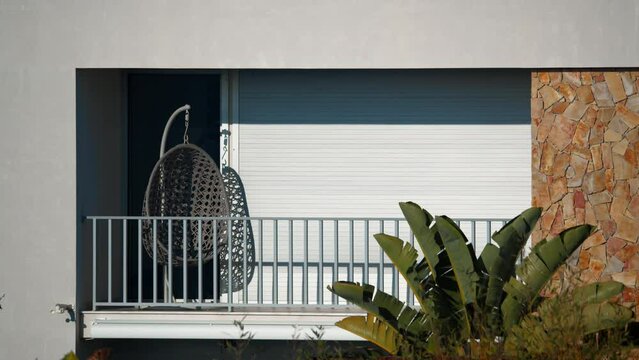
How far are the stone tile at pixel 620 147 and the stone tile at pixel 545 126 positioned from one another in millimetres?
663

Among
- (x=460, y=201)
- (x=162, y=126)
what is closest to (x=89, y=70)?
(x=162, y=126)

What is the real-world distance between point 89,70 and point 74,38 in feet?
1.55

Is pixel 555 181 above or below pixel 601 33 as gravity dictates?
below

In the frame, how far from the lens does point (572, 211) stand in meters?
11.9

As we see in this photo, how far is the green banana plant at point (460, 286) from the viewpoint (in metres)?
10.1

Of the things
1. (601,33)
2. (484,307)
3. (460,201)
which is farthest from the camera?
(460,201)

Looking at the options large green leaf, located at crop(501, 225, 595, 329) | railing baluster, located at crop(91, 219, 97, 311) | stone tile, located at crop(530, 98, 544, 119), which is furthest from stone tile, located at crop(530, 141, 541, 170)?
railing baluster, located at crop(91, 219, 97, 311)

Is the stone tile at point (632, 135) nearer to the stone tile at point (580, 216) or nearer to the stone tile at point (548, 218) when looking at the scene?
the stone tile at point (580, 216)

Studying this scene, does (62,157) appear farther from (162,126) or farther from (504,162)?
(504,162)

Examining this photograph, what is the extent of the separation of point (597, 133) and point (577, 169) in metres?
0.41

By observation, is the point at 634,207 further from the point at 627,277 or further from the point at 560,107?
the point at 560,107

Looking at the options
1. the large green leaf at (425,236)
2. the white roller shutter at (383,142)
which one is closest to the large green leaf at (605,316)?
the large green leaf at (425,236)

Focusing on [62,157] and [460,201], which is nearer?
[62,157]

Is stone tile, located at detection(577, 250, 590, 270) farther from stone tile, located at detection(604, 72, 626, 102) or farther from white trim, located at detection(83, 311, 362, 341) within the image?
white trim, located at detection(83, 311, 362, 341)
